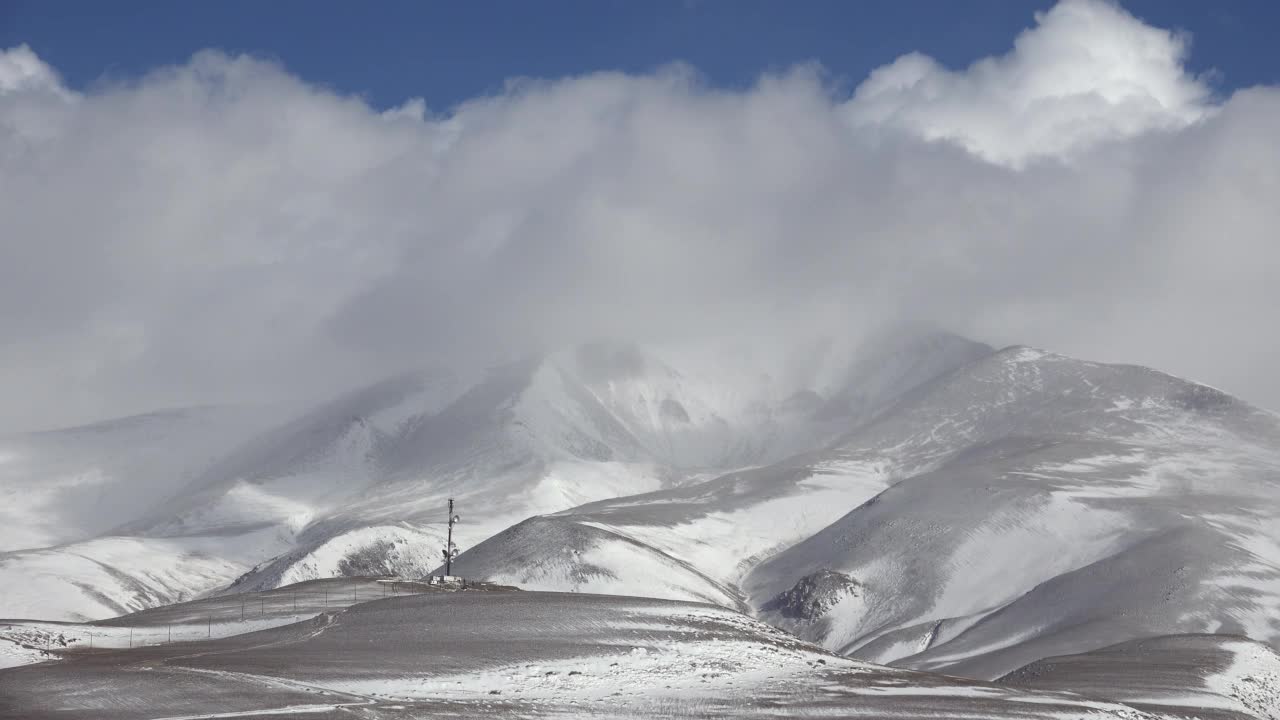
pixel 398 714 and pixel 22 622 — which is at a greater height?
pixel 22 622

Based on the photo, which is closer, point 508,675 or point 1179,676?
point 508,675

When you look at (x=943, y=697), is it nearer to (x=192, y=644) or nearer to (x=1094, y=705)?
(x=1094, y=705)

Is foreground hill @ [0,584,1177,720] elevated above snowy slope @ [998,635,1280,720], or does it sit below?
above

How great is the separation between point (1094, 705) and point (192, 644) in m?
46.8

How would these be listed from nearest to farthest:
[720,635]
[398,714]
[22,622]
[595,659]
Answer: [398,714] → [595,659] → [720,635] → [22,622]

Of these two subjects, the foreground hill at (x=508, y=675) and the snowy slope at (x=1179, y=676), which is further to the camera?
the snowy slope at (x=1179, y=676)

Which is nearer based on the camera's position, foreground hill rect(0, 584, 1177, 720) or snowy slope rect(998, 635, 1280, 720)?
foreground hill rect(0, 584, 1177, 720)

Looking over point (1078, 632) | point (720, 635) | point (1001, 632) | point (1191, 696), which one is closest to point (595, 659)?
point (720, 635)

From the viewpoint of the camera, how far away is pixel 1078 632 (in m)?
164

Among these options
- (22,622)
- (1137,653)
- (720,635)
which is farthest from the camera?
(1137,653)

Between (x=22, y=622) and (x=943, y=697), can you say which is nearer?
(x=943, y=697)

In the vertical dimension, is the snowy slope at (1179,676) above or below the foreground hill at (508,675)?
below

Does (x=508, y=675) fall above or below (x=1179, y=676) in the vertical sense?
above

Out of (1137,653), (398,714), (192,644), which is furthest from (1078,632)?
(398,714)
